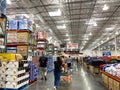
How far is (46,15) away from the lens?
16.5 m

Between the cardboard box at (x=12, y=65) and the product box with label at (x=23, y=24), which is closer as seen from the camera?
the cardboard box at (x=12, y=65)

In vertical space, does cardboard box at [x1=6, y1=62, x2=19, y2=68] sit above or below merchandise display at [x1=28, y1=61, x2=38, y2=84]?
above

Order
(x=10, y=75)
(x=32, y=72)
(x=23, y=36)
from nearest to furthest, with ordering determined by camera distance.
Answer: (x=10, y=75) < (x=23, y=36) < (x=32, y=72)

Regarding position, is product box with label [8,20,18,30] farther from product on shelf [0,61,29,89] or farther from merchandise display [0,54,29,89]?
product on shelf [0,61,29,89]

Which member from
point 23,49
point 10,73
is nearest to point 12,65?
point 10,73

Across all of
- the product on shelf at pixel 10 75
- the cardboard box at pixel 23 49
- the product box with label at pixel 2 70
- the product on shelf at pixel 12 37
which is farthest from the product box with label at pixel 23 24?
the product box with label at pixel 2 70

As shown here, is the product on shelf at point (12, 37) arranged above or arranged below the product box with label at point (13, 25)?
below

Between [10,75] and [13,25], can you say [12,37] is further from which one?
[10,75]

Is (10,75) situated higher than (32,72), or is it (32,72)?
(10,75)

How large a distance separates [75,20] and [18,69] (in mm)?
12695

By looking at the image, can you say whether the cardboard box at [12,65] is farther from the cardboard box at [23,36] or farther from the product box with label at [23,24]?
the product box with label at [23,24]

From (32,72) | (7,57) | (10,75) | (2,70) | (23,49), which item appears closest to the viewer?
(10,75)

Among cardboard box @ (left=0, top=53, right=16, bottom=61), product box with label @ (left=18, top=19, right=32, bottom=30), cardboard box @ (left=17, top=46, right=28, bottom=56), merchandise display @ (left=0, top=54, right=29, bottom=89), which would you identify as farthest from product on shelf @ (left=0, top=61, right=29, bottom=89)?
product box with label @ (left=18, top=19, right=32, bottom=30)

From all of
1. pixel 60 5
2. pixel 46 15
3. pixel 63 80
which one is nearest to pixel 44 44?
pixel 46 15
